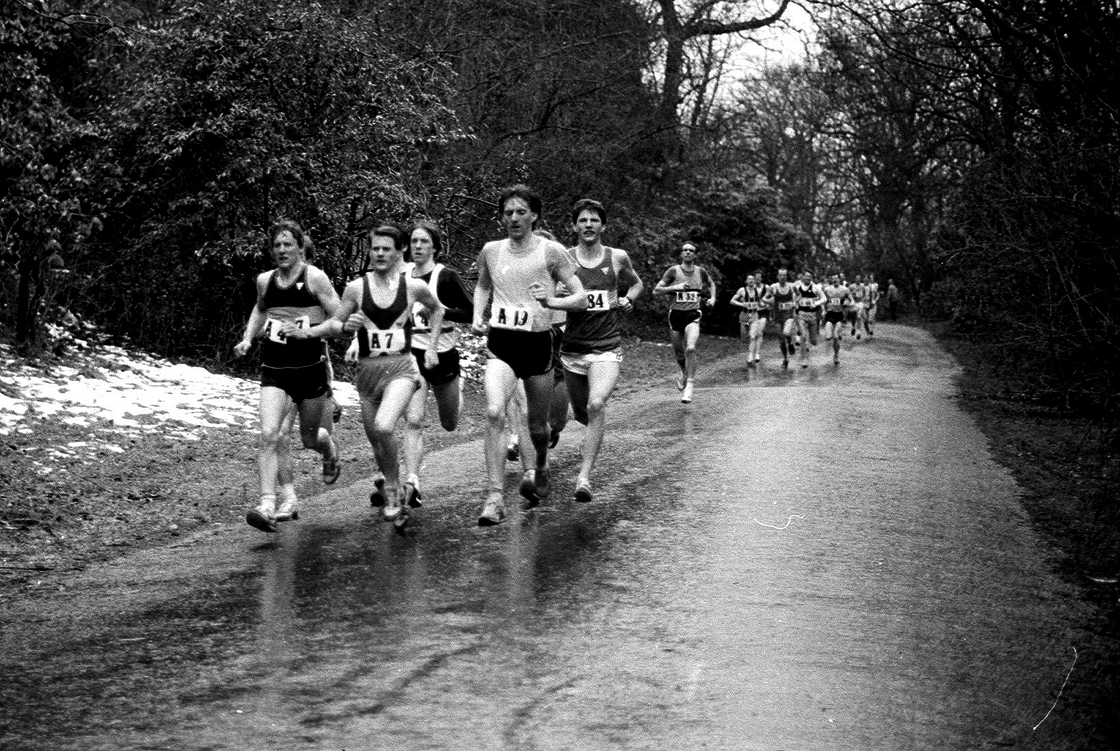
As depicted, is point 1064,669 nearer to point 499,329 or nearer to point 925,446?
point 499,329

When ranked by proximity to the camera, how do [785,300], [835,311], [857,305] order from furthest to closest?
[857,305] → [835,311] → [785,300]

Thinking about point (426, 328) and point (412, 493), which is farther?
point (426, 328)

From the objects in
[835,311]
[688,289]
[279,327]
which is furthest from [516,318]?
[835,311]

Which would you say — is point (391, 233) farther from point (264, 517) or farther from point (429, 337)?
point (264, 517)

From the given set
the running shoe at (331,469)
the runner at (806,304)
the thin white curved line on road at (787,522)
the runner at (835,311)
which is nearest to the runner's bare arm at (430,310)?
the running shoe at (331,469)

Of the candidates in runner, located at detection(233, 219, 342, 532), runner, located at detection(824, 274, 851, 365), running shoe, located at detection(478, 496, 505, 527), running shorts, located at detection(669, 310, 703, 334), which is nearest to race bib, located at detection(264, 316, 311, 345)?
runner, located at detection(233, 219, 342, 532)

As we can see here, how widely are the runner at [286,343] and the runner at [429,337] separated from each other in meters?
0.74

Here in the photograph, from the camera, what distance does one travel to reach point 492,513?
852 cm

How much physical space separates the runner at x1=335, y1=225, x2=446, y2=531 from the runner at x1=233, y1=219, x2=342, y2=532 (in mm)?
200

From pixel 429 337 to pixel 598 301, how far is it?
4.66ft

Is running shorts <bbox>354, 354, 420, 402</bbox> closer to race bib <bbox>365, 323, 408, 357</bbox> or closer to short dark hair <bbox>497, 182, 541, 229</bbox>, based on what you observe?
race bib <bbox>365, 323, 408, 357</bbox>

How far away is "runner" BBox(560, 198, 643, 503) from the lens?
970 centimetres

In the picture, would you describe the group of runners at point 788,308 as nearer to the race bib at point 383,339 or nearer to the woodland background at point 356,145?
the woodland background at point 356,145

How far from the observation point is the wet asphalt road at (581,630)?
15.8ft
